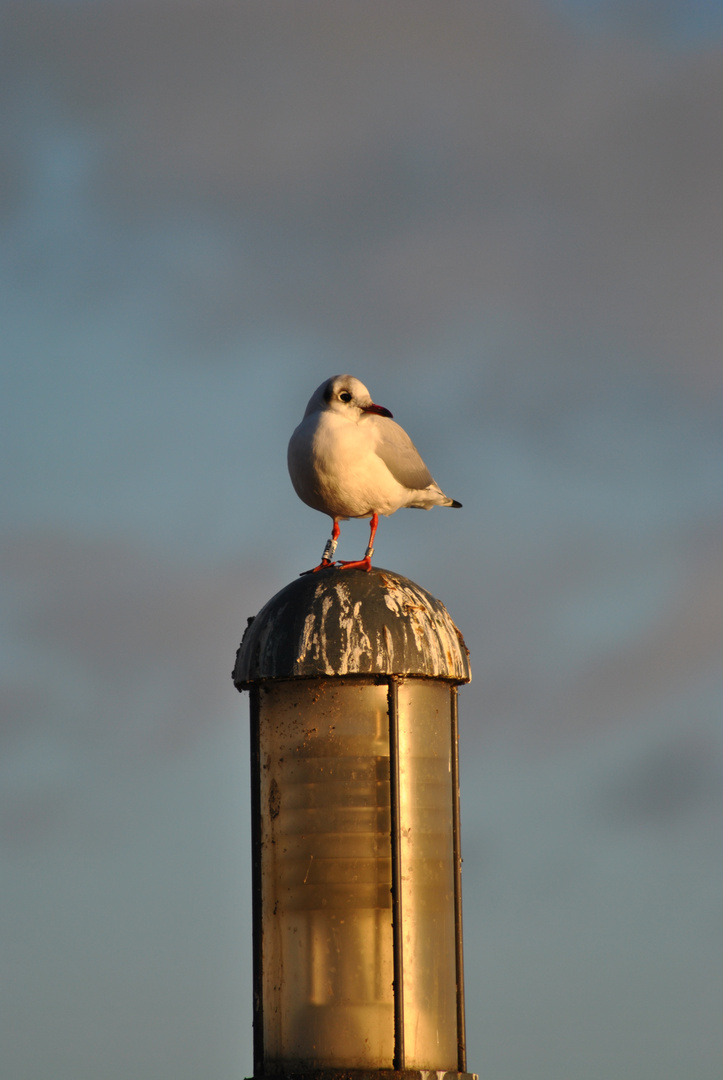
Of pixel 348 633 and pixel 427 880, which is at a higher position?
pixel 348 633

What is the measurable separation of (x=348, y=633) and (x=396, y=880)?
1127 millimetres

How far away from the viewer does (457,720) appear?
726 cm

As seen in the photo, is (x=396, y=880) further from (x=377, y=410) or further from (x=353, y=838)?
(x=377, y=410)

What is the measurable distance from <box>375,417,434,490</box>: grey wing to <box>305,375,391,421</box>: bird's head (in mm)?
117

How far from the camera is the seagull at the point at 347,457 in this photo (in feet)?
26.2

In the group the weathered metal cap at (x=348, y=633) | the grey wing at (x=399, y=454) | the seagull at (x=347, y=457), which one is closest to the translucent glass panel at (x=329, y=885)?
the weathered metal cap at (x=348, y=633)

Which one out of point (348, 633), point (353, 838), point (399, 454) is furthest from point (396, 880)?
point (399, 454)

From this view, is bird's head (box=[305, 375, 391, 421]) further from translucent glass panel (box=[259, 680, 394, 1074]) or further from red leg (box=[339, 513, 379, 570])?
translucent glass panel (box=[259, 680, 394, 1074])

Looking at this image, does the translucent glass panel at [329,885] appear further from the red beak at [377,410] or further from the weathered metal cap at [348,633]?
the red beak at [377,410]

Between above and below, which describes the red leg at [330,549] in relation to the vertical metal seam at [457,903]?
above

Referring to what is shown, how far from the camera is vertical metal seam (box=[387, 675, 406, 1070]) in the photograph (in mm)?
6500

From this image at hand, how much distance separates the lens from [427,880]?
6.82 m

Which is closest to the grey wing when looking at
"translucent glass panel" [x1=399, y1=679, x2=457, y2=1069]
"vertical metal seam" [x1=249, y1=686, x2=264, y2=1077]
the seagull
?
the seagull

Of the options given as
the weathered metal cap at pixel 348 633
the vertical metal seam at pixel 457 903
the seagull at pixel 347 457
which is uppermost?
the seagull at pixel 347 457
